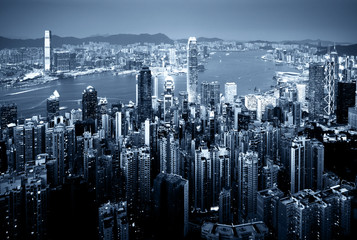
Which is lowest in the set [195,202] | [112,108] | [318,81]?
[195,202]

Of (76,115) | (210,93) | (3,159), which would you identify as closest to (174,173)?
(3,159)

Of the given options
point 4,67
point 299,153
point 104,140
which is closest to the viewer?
point 4,67

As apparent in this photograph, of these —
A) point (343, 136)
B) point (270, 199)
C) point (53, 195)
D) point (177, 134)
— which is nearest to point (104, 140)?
point (177, 134)

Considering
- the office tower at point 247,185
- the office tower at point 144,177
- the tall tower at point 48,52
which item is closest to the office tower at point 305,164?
the office tower at point 247,185

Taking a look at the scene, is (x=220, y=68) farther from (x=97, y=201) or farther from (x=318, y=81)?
(x=97, y=201)

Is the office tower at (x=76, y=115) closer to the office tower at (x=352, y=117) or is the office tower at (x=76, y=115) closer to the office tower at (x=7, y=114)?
the office tower at (x=7, y=114)

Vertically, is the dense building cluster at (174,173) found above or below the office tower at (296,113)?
below

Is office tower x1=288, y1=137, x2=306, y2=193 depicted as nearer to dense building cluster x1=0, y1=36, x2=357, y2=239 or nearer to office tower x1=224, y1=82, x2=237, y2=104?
dense building cluster x1=0, y1=36, x2=357, y2=239
